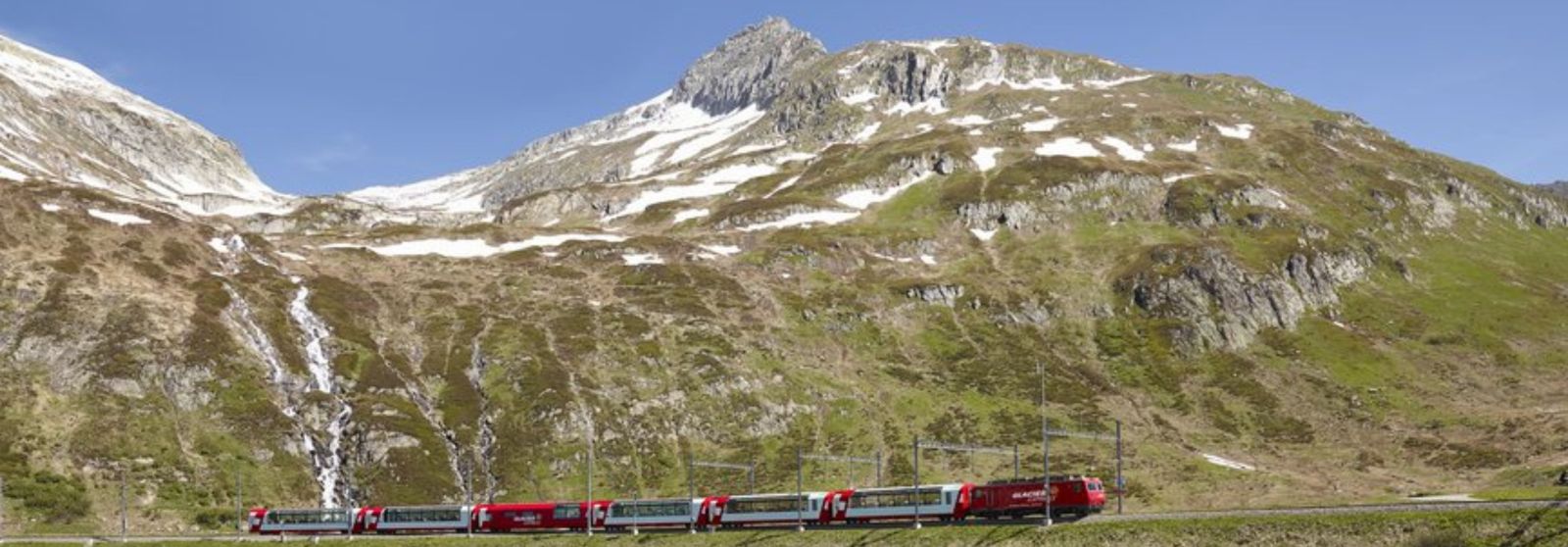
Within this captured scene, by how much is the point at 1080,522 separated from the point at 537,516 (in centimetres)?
5140

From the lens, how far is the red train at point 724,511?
270 feet

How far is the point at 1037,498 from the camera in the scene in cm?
8131

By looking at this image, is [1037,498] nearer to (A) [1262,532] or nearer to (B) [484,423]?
(A) [1262,532]

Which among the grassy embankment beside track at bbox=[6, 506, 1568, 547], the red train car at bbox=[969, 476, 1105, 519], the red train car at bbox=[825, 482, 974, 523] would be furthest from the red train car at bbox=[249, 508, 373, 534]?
the red train car at bbox=[969, 476, 1105, 519]

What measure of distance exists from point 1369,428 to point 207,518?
14036cm

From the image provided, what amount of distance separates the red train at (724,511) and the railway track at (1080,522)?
85 cm

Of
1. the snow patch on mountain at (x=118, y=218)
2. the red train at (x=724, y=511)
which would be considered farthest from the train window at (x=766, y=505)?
the snow patch on mountain at (x=118, y=218)

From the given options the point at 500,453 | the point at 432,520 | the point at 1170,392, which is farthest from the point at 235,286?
the point at 1170,392

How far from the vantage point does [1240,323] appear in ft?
636

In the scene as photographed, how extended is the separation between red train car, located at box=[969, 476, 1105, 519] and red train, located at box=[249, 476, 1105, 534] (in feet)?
0.22

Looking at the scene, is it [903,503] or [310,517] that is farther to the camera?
[310,517]

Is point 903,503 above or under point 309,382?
under

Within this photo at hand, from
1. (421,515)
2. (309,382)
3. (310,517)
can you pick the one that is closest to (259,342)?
(309,382)

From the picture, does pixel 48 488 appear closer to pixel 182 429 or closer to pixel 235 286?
pixel 182 429
